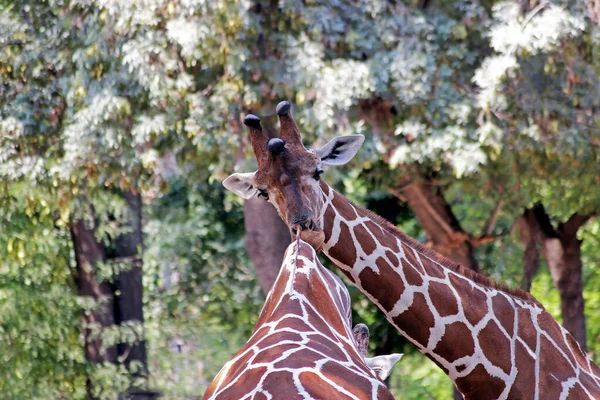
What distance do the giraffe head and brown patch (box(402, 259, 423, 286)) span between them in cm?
50

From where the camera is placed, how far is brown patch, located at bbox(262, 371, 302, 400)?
4523 mm

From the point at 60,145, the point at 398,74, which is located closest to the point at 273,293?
the point at 398,74

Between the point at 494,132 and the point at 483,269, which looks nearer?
the point at 494,132

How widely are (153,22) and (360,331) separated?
254 inches

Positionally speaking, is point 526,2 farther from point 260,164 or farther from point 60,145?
point 260,164

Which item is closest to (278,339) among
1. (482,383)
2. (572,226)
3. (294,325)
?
(294,325)

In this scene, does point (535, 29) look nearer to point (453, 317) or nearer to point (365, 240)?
point (365, 240)

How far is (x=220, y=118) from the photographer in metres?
12.4

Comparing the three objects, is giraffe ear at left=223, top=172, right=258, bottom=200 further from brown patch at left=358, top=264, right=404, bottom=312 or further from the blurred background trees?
the blurred background trees

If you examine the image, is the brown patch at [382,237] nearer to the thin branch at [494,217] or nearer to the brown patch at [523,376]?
the brown patch at [523,376]

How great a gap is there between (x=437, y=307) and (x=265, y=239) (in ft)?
25.2

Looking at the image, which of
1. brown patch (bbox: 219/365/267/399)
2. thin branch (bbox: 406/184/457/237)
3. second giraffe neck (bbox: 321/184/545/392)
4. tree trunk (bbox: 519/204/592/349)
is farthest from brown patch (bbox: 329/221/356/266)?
tree trunk (bbox: 519/204/592/349)

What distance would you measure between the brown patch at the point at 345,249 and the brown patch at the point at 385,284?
98mm

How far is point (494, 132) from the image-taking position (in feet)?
39.8
